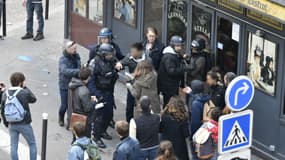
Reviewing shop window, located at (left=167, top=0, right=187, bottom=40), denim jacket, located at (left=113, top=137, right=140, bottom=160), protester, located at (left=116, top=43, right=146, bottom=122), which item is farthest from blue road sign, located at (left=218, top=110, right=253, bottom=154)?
shop window, located at (left=167, top=0, right=187, bottom=40)

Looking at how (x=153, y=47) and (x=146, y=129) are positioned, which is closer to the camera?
(x=146, y=129)

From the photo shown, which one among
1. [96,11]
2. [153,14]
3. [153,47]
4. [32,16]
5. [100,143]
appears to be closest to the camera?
[100,143]

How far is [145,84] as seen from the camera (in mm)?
13859

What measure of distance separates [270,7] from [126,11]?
5.35 metres

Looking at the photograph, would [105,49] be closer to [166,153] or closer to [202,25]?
[202,25]

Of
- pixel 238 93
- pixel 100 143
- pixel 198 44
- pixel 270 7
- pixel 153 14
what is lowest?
pixel 100 143

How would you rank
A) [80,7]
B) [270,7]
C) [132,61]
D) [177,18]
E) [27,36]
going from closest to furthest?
[270,7], [132,61], [177,18], [80,7], [27,36]

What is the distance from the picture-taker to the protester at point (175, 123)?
491 inches

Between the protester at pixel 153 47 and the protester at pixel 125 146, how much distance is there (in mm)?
3352

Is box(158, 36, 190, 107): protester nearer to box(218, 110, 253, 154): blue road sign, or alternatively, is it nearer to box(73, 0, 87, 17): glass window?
box(218, 110, 253, 154): blue road sign

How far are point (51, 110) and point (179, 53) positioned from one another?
2.98 meters

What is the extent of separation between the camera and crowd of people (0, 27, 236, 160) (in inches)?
481

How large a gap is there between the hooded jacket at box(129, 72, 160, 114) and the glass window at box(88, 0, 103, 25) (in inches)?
178

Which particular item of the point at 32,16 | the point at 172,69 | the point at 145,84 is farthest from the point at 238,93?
the point at 32,16
